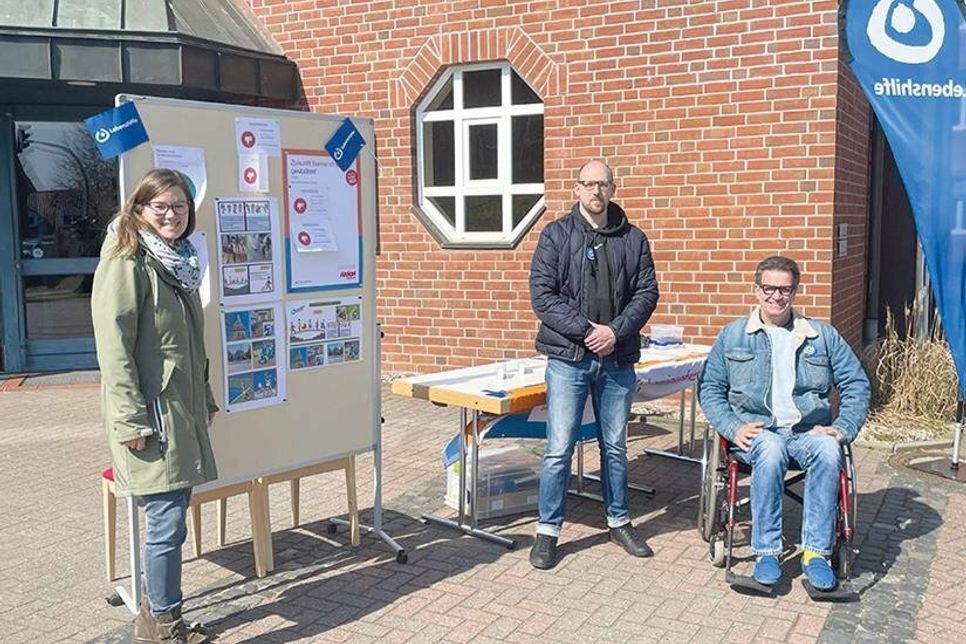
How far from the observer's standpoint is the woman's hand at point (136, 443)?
3.51 metres

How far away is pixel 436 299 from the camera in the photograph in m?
8.89

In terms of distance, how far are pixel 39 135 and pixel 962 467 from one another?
8.68 metres

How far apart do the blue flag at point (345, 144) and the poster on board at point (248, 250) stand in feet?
1.33

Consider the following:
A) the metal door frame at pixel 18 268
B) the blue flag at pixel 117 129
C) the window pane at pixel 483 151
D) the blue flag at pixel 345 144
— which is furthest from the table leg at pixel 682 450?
the metal door frame at pixel 18 268

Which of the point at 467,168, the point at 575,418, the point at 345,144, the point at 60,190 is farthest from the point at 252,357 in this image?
the point at 60,190

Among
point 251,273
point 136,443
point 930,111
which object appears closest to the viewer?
point 136,443

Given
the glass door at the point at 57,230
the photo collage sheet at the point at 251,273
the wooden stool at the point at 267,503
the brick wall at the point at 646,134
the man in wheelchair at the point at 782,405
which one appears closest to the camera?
the photo collage sheet at the point at 251,273

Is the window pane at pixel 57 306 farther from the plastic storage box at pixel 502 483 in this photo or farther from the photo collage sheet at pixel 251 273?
the photo collage sheet at pixel 251 273

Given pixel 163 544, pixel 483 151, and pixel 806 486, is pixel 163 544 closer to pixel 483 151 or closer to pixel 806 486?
pixel 806 486

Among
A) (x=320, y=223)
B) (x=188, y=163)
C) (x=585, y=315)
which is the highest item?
(x=188, y=163)

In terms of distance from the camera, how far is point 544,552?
465 centimetres

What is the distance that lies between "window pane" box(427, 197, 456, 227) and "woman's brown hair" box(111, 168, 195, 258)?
536 cm

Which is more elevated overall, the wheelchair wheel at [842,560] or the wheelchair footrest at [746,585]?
the wheelchair wheel at [842,560]

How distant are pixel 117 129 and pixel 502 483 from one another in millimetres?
2782
